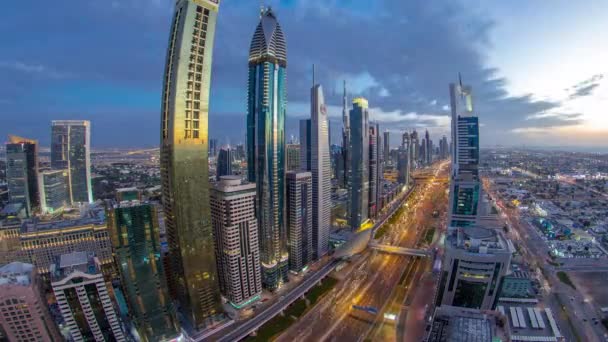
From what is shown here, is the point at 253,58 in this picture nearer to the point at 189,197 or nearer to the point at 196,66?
the point at 196,66

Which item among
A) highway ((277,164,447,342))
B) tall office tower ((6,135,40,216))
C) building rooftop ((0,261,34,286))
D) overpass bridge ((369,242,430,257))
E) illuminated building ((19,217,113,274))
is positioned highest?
tall office tower ((6,135,40,216))

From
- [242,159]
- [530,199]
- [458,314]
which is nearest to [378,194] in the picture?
[530,199]

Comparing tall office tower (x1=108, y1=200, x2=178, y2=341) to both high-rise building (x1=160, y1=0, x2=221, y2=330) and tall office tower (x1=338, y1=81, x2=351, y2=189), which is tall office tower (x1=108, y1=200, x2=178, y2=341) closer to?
high-rise building (x1=160, y1=0, x2=221, y2=330)

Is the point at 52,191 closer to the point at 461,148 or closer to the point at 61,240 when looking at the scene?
the point at 61,240

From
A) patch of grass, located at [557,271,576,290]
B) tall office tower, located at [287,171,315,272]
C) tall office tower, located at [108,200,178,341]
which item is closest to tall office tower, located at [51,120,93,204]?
tall office tower, located at [108,200,178,341]

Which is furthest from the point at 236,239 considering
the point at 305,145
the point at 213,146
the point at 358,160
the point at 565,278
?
the point at 213,146

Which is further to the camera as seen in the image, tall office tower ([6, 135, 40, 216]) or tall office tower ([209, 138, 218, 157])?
tall office tower ([209, 138, 218, 157])

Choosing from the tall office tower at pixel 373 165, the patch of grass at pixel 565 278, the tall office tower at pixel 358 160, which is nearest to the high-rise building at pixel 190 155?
the tall office tower at pixel 358 160

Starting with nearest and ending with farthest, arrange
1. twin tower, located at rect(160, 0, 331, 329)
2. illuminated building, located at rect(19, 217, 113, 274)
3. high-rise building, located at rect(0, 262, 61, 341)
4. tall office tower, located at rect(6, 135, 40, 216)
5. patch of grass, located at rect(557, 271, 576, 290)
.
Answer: high-rise building, located at rect(0, 262, 61, 341)
twin tower, located at rect(160, 0, 331, 329)
patch of grass, located at rect(557, 271, 576, 290)
illuminated building, located at rect(19, 217, 113, 274)
tall office tower, located at rect(6, 135, 40, 216)

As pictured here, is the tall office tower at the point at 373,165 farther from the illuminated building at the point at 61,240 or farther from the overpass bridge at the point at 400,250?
the illuminated building at the point at 61,240
